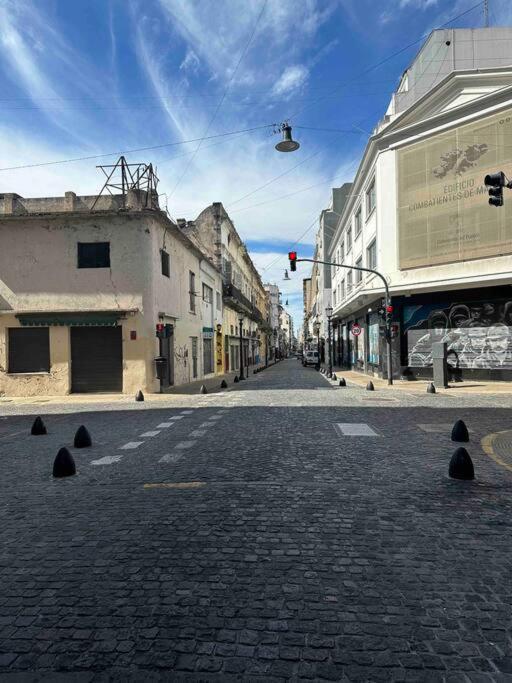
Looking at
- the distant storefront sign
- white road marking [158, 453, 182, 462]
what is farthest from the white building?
white road marking [158, 453, 182, 462]

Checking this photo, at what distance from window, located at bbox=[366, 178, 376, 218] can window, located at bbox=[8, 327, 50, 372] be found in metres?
18.2

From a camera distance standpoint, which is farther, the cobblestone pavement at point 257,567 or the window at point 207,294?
the window at point 207,294

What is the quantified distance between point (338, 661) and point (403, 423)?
8.15 meters

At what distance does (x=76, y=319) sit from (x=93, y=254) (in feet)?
9.12

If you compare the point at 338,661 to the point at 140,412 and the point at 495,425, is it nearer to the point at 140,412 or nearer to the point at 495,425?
the point at 495,425

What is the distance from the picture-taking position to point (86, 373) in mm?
18516

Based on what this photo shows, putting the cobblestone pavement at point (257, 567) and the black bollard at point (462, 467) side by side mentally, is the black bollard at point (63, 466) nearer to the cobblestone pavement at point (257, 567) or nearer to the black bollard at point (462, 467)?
the cobblestone pavement at point (257, 567)

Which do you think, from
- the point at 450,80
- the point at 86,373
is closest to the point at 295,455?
the point at 86,373

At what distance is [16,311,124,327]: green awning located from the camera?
1803 cm

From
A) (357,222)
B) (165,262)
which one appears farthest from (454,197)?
(165,262)

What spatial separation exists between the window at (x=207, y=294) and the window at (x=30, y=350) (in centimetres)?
1251

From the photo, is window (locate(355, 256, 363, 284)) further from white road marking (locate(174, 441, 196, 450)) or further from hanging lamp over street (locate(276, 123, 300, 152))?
white road marking (locate(174, 441, 196, 450))

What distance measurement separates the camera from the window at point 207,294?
97.3 feet

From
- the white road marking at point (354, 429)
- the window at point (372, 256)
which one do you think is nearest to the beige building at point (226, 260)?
the window at point (372, 256)
